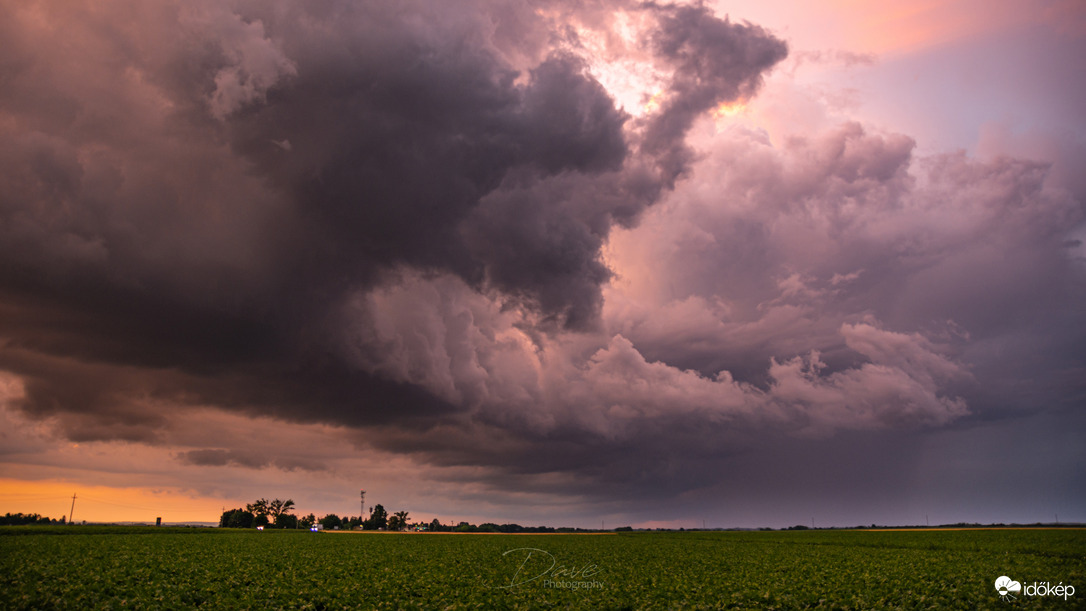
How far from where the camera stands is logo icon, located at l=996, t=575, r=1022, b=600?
33.8 metres

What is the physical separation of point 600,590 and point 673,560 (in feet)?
84.7

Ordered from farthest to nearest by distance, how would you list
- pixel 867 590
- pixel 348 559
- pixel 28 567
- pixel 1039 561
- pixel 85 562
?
pixel 348 559, pixel 1039 561, pixel 85 562, pixel 28 567, pixel 867 590

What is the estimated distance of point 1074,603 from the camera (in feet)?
105

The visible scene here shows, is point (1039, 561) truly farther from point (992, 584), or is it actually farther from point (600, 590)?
point (600, 590)

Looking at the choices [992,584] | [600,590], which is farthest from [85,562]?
[992,584]

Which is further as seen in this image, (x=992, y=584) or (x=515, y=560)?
(x=515, y=560)

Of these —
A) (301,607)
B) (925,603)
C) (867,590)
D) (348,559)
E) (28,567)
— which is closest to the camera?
(301,607)

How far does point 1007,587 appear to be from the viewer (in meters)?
35.7
